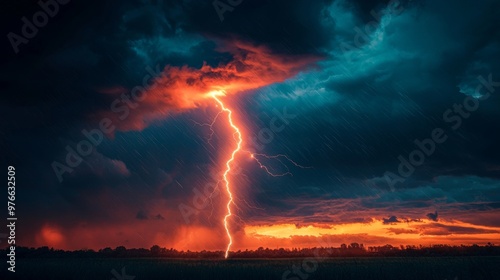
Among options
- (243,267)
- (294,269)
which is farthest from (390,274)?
(243,267)

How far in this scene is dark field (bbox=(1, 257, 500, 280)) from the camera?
89.6ft

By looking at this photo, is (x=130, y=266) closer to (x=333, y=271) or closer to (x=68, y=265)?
(x=68, y=265)

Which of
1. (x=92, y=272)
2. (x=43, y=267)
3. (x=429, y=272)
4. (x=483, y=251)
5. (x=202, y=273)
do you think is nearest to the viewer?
(x=429, y=272)

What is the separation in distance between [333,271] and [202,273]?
898 centimetres

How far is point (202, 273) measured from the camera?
29.8 metres

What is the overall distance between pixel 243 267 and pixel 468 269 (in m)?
14.7

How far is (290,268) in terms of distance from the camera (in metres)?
28.9

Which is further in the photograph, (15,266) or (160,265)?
(15,266)

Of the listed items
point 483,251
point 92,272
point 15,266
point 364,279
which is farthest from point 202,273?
point 483,251

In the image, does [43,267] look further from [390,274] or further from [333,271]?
[390,274]

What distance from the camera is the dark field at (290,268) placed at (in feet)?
89.6

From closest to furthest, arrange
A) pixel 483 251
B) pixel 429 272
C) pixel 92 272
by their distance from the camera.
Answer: pixel 429 272
pixel 92 272
pixel 483 251

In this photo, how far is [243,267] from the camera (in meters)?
29.8

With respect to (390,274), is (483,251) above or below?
above
